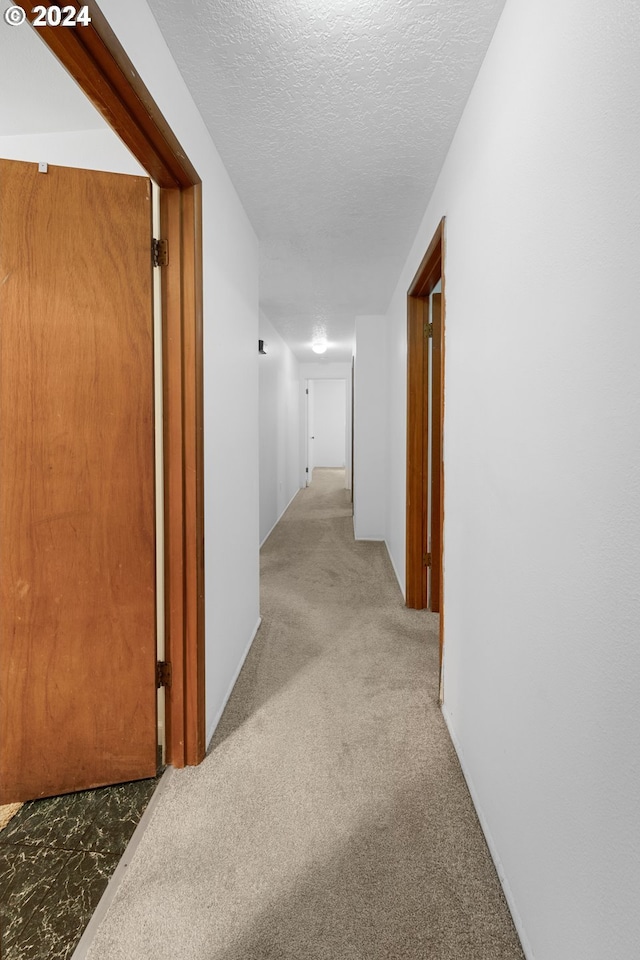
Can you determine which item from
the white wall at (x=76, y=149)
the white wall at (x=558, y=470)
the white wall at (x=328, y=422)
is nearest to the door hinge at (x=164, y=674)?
the white wall at (x=558, y=470)

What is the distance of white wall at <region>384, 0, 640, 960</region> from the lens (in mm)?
694

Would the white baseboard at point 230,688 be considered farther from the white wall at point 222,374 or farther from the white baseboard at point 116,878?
the white baseboard at point 116,878

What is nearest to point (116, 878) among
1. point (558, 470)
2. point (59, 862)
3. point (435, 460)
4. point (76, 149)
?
point (59, 862)

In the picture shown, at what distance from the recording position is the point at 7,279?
1414mm

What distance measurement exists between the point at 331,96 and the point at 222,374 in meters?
1.05

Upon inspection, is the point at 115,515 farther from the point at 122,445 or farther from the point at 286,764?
the point at 286,764

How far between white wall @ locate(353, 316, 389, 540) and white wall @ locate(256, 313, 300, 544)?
0.96m

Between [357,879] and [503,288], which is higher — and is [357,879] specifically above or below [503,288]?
below

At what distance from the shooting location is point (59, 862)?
4.19 feet

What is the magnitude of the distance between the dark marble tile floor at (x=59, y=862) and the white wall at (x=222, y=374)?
0.42m

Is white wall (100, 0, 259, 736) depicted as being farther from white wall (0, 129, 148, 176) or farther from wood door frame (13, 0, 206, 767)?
white wall (0, 129, 148, 176)

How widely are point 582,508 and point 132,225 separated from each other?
155cm

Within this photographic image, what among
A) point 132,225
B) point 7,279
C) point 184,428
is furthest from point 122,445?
point 132,225

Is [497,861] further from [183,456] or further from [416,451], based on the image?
[416,451]
